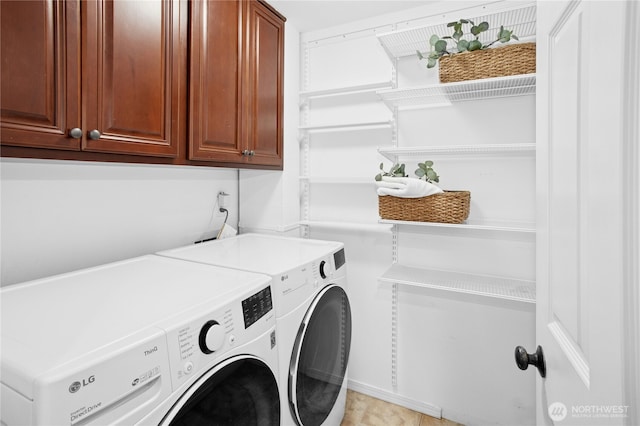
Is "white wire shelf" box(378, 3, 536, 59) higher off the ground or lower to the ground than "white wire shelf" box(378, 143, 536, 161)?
higher

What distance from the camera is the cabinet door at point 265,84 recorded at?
1725 millimetres

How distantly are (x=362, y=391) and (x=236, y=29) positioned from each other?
2.19 meters

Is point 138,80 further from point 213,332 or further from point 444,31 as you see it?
point 444,31

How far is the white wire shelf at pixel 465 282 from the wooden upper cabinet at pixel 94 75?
4.24 feet

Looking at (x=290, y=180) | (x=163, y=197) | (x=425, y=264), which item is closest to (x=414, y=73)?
(x=290, y=180)

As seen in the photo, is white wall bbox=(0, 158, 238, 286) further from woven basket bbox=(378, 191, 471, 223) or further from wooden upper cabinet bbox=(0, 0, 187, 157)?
woven basket bbox=(378, 191, 471, 223)

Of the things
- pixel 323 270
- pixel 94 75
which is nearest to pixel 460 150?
pixel 323 270

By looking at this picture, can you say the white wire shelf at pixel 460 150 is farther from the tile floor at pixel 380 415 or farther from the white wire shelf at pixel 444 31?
the tile floor at pixel 380 415

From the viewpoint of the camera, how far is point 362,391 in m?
2.13

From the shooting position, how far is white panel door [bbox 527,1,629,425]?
1.45ft

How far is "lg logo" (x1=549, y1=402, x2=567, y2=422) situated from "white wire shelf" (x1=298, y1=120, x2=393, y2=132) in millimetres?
1475

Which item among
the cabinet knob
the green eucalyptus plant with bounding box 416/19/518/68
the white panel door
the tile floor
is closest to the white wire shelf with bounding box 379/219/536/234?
the white panel door

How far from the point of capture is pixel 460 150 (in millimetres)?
1674

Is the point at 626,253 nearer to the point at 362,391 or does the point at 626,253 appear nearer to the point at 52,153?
the point at 52,153
